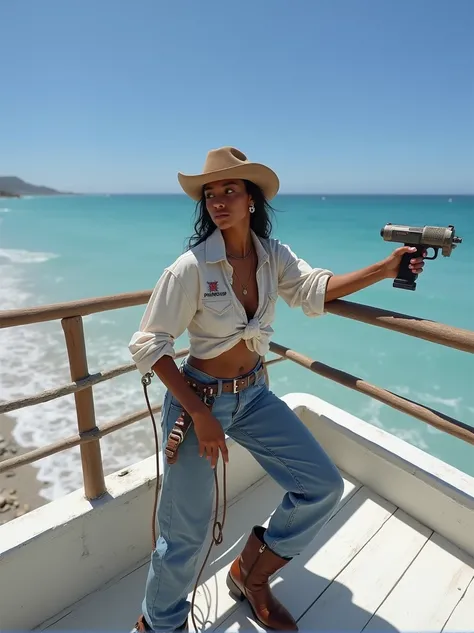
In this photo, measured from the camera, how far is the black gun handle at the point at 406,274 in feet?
4.74

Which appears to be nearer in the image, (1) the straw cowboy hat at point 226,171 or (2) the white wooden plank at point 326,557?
(1) the straw cowboy hat at point 226,171

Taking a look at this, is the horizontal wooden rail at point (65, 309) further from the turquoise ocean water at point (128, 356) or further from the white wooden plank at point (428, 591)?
the white wooden plank at point (428, 591)

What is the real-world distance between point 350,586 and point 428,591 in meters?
0.30

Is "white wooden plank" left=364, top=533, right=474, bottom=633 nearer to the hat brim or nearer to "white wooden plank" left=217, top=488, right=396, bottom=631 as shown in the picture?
"white wooden plank" left=217, top=488, right=396, bottom=631

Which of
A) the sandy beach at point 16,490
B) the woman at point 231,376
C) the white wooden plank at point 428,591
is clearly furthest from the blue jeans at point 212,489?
the sandy beach at point 16,490

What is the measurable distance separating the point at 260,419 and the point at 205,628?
80 centimetres

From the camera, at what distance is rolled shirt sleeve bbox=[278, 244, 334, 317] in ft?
5.40

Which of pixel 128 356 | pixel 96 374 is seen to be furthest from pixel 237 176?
pixel 128 356

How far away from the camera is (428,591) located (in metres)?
1.69

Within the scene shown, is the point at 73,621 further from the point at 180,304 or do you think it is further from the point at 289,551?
the point at 180,304

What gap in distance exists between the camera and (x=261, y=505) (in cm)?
217

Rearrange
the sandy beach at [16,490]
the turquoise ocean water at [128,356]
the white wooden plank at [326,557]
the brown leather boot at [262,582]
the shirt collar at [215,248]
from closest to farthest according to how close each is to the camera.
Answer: the shirt collar at [215,248] < the brown leather boot at [262,582] < the white wooden plank at [326,557] < the sandy beach at [16,490] < the turquoise ocean water at [128,356]

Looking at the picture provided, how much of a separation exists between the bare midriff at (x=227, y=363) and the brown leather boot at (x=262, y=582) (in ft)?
2.03

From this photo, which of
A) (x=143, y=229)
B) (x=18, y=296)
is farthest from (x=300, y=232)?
(x=18, y=296)
